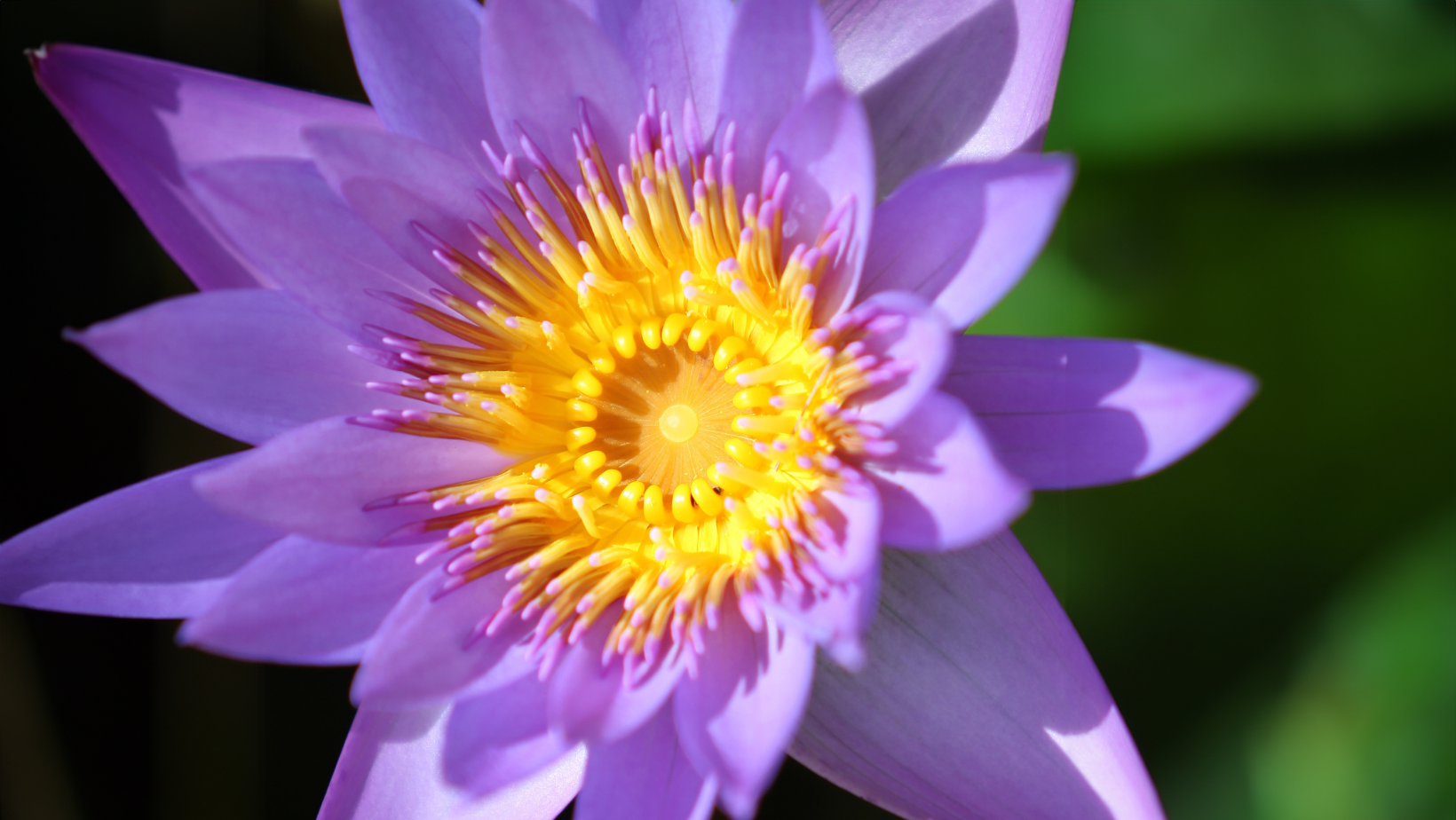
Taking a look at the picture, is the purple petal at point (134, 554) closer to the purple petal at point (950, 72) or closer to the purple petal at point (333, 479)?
the purple petal at point (333, 479)

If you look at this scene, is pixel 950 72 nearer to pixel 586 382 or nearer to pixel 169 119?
pixel 586 382

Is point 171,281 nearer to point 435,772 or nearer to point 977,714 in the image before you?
point 435,772

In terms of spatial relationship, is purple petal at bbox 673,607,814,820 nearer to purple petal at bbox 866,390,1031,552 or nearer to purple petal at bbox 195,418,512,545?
purple petal at bbox 866,390,1031,552

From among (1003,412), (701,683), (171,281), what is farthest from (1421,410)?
(171,281)

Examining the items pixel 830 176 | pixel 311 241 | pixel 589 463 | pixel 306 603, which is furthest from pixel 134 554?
pixel 830 176

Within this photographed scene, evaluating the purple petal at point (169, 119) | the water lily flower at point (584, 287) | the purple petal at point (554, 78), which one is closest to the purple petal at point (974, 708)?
the water lily flower at point (584, 287)

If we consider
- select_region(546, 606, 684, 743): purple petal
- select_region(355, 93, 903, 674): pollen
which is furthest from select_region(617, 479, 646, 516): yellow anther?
select_region(546, 606, 684, 743): purple petal
